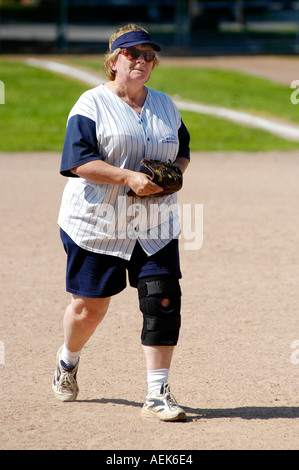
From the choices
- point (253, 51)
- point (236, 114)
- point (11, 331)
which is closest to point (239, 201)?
point (11, 331)

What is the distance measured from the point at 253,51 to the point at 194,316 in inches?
894

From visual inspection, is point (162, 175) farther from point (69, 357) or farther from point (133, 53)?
point (69, 357)

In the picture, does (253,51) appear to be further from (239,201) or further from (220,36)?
(239,201)

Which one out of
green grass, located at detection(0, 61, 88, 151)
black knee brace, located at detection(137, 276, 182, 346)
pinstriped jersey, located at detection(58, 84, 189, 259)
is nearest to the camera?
pinstriped jersey, located at detection(58, 84, 189, 259)

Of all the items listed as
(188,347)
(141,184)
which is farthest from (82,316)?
(188,347)

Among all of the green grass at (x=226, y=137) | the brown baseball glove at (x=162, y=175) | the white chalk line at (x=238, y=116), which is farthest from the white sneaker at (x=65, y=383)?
the white chalk line at (x=238, y=116)

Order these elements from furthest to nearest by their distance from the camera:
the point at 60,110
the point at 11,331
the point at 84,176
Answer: the point at 60,110 < the point at 11,331 < the point at 84,176

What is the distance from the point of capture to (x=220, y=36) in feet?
91.4

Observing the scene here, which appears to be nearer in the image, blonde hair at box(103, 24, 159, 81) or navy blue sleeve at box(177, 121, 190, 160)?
blonde hair at box(103, 24, 159, 81)

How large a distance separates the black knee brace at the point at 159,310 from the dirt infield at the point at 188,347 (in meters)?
0.43

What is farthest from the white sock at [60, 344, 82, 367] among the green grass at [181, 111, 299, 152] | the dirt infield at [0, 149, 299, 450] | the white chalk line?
the white chalk line

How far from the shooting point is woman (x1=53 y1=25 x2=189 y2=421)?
3.87 meters

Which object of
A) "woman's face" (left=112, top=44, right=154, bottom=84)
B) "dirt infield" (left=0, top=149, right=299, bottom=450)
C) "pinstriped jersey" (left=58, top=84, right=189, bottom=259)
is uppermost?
"woman's face" (left=112, top=44, right=154, bottom=84)

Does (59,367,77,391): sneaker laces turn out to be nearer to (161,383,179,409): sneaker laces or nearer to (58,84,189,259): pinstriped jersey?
(161,383,179,409): sneaker laces
